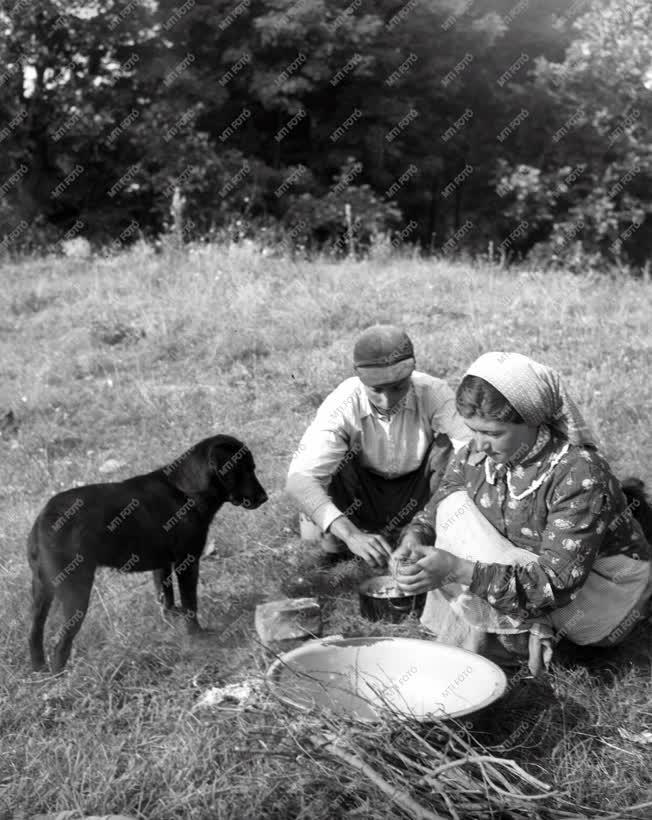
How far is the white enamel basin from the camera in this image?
3.22m

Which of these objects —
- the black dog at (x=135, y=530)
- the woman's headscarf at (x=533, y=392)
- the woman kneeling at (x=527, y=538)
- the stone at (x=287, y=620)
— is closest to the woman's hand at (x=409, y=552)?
the woman kneeling at (x=527, y=538)

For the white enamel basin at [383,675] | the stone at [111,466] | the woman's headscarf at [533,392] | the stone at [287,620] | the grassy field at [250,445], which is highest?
the woman's headscarf at [533,392]

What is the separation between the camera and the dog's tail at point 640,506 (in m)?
4.27

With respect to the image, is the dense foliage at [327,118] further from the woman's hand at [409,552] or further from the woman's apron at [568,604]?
the woman's apron at [568,604]

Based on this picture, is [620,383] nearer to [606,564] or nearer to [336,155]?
[606,564]

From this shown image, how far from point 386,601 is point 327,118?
17.2 m

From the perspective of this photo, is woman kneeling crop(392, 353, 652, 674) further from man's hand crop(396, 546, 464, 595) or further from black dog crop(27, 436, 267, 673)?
black dog crop(27, 436, 267, 673)

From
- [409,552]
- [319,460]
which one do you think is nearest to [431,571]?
[409,552]

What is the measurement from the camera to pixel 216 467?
4109 millimetres

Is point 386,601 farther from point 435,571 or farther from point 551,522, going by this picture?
point 551,522

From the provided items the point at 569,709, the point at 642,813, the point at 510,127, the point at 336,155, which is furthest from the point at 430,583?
the point at 510,127

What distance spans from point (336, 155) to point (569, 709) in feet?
56.7

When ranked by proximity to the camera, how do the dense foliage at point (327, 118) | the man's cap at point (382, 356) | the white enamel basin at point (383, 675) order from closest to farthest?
the white enamel basin at point (383, 675)
the man's cap at point (382, 356)
the dense foliage at point (327, 118)

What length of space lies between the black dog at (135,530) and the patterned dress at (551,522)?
1200mm
